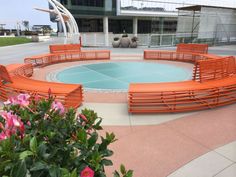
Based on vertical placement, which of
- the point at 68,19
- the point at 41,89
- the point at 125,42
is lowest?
the point at 41,89

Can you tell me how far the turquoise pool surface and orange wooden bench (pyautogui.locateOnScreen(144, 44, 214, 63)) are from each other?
1.75 meters

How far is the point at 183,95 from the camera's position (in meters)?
5.86

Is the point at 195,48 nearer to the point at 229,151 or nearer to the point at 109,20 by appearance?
the point at 229,151

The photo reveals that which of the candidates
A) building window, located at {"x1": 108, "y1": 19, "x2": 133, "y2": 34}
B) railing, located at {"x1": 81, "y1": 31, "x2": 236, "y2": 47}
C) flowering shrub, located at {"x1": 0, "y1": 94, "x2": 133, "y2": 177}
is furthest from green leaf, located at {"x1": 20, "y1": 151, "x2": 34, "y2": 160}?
building window, located at {"x1": 108, "y1": 19, "x2": 133, "y2": 34}

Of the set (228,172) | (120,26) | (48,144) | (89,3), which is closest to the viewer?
(48,144)

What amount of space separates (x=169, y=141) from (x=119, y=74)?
22.8ft

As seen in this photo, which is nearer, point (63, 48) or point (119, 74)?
point (119, 74)

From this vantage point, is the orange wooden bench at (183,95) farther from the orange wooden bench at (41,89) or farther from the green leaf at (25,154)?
the green leaf at (25,154)

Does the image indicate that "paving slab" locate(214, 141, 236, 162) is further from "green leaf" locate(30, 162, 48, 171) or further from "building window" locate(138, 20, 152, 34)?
"building window" locate(138, 20, 152, 34)

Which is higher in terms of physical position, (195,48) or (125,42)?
(125,42)

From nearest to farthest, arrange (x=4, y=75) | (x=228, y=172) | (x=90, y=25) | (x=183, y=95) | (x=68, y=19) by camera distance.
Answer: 1. (x=228, y=172)
2. (x=183, y=95)
3. (x=4, y=75)
4. (x=68, y=19)
5. (x=90, y=25)

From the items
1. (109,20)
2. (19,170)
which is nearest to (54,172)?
(19,170)

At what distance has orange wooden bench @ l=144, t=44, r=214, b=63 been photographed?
45.2ft

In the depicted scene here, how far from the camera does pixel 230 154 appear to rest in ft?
12.7
